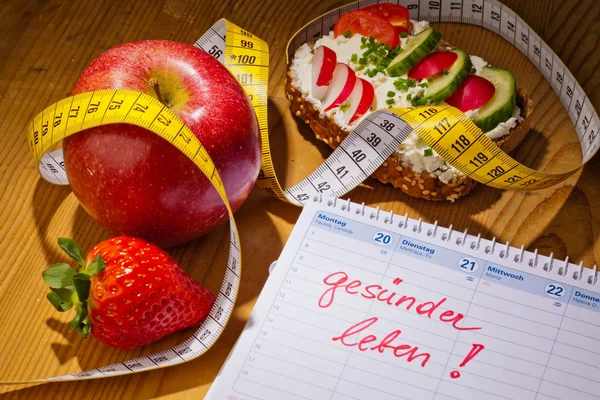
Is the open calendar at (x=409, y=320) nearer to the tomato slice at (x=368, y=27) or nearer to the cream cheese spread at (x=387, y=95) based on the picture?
the cream cheese spread at (x=387, y=95)

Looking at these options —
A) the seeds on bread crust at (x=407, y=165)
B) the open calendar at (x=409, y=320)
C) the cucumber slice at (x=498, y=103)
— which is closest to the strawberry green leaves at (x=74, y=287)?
the open calendar at (x=409, y=320)

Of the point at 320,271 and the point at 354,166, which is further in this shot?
the point at 354,166

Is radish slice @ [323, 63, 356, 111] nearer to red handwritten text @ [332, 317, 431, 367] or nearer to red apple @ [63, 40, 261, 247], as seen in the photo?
red apple @ [63, 40, 261, 247]

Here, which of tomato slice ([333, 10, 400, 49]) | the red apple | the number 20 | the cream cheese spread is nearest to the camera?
the red apple

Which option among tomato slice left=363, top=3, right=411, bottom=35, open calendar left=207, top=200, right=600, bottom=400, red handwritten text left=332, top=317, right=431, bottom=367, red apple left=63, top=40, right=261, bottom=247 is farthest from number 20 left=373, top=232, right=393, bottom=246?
tomato slice left=363, top=3, right=411, bottom=35

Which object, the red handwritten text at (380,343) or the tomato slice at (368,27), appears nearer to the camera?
the red handwritten text at (380,343)

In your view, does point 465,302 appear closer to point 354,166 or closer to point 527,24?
point 354,166

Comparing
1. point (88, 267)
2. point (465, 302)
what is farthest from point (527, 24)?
point (88, 267)
